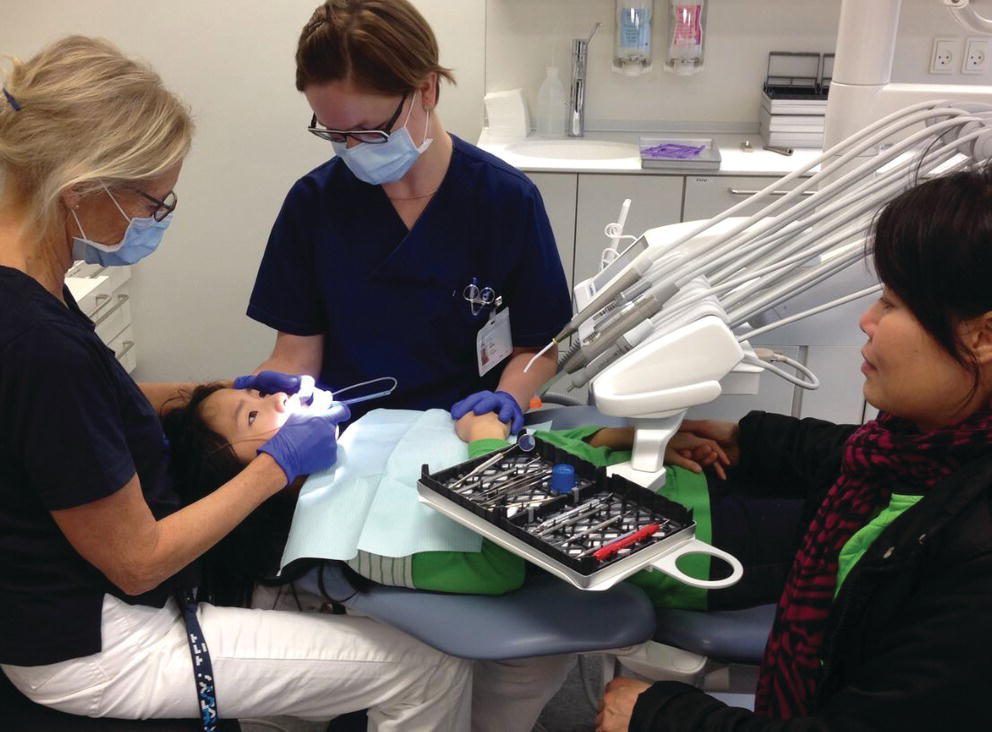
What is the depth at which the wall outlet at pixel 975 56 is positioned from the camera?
10.3ft

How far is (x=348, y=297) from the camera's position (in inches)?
71.0

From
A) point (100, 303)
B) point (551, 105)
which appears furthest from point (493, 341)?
point (100, 303)

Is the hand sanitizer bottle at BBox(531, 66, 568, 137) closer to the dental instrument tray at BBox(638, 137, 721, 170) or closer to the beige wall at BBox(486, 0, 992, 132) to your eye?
the beige wall at BBox(486, 0, 992, 132)

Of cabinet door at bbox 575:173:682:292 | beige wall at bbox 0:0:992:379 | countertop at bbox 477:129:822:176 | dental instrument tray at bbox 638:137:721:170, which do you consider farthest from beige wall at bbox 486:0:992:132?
cabinet door at bbox 575:173:682:292

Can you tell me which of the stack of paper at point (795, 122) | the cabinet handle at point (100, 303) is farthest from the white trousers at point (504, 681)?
the stack of paper at point (795, 122)

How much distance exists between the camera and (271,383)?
1.65 metres

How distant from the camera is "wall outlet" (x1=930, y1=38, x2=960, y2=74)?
3164 millimetres

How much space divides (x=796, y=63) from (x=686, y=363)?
2.34 metres

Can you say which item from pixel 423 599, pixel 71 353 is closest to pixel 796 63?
pixel 423 599

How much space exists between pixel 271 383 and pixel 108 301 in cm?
192

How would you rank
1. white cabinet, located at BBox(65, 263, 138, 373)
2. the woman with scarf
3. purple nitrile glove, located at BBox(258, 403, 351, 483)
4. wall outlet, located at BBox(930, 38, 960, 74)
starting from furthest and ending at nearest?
wall outlet, located at BBox(930, 38, 960, 74)
white cabinet, located at BBox(65, 263, 138, 373)
purple nitrile glove, located at BBox(258, 403, 351, 483)
the woman with scarf

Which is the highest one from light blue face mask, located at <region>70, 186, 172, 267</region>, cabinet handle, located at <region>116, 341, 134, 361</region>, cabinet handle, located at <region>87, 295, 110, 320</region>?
light blue face mask, located at <region>70, 186, 172, 267</region>

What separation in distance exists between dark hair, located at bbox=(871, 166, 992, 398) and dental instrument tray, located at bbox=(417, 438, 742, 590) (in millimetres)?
367

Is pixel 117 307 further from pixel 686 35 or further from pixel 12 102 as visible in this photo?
pixel 12 102
